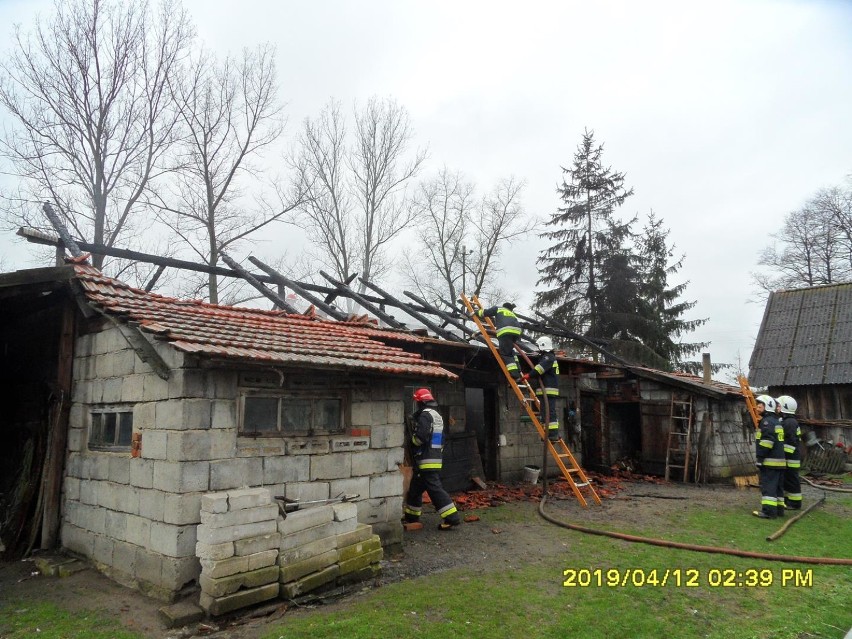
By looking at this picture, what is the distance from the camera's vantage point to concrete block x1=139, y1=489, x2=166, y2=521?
18.5 feet

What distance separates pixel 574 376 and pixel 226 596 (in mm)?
11195

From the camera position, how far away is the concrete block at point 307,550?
547cm

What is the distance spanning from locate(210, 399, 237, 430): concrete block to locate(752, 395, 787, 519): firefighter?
847 centimetres

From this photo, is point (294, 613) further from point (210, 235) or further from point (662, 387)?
point (210, 235)

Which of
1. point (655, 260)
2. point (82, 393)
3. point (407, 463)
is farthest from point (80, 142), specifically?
point (655, 260)

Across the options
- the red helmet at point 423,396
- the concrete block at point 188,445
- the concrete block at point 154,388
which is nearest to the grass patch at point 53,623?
the concrete block at point 188,445

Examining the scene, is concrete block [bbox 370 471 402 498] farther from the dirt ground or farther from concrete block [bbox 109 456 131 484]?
concrete block [bbox 109 456 131 484]

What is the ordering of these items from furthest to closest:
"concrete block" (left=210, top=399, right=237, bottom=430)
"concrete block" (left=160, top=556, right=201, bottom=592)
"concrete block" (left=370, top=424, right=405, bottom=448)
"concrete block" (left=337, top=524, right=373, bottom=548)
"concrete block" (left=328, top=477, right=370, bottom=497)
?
"concrete block" (left=370, top=424, right=405, bottom=448), "concrete block" (left=328, top=477, right=370, bottom=497), "concrete block" (left=337, top=524, right=373, bottom=548), "concrete block" (left=210, top=399, right=237, bottom=430), "concrete block" (left=160, top=556, right=201, bottom=592)

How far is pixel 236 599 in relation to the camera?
5.04 m

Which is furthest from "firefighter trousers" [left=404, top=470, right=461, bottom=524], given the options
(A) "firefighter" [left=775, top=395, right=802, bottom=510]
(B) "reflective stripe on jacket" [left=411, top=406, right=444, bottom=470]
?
(A) "firefighter" [left=775, top=395, right=802, bottom=510]

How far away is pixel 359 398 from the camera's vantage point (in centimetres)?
734

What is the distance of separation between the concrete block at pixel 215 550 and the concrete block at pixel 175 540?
293mm

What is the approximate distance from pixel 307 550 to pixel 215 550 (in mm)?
982

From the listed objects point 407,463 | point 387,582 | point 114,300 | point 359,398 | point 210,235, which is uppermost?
→ point 210,235
